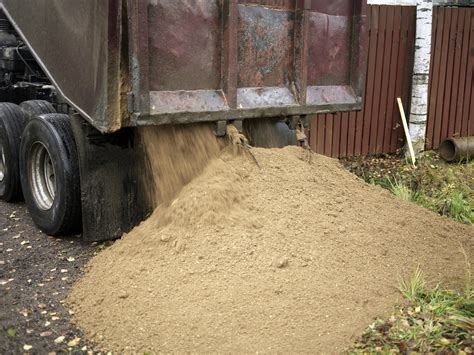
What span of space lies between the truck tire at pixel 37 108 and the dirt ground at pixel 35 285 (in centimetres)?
99

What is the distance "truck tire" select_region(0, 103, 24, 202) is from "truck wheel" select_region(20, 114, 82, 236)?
1.24 feet

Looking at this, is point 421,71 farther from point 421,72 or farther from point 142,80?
point 142,80

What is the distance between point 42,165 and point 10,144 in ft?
2.00

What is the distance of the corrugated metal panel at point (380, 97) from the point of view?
8.82 m

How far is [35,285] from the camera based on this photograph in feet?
14.2

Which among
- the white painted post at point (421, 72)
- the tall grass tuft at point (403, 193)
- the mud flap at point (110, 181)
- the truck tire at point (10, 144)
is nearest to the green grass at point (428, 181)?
the tall grass tuft at point (403, 193)

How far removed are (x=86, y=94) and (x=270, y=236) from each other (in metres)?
1.65

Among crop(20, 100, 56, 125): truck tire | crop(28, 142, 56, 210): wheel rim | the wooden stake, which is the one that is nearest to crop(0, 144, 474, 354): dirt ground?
crop(28, 142, 56, 210): wheel rim

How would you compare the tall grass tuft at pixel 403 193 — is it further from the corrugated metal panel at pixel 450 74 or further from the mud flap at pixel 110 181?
the corrugated metal panel at pixel 450 74

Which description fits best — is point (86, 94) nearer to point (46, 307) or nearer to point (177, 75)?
point (177, 75)

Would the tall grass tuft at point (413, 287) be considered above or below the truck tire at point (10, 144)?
below

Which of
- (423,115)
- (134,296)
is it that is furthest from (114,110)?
(423,115)

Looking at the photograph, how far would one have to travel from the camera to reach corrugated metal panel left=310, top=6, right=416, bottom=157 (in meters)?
8.82

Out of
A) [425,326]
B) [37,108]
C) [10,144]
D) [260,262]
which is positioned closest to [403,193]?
[260,262]
